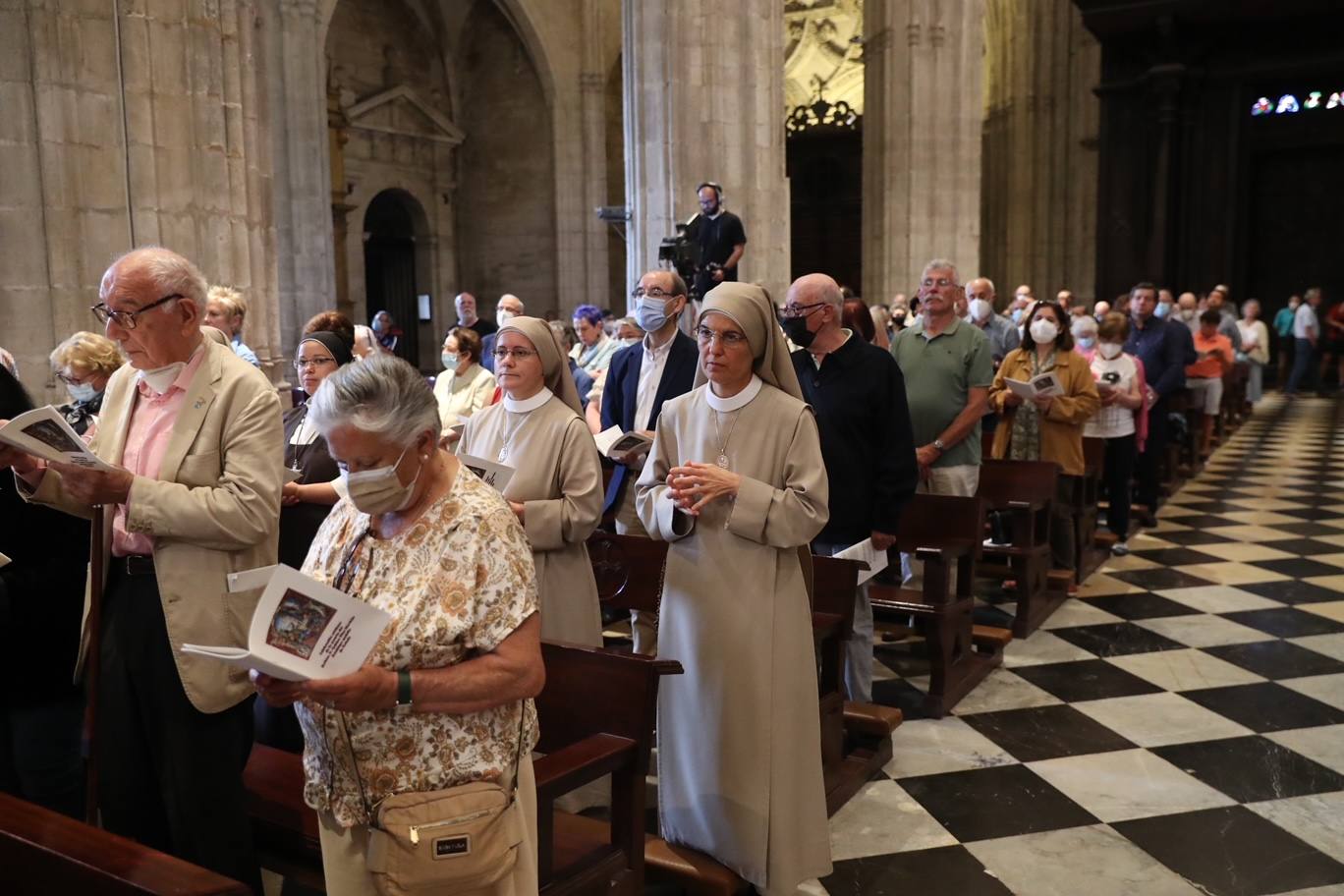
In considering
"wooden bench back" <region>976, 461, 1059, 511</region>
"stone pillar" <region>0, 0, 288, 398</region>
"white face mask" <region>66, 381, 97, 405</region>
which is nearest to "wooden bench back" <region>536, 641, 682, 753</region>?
"white face mask" <region>66, 381, 97, 405</region>

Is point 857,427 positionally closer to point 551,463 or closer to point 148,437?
point 551,463

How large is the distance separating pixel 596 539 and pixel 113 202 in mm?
3906

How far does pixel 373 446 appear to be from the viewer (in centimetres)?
188

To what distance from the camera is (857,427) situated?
427 centimetres

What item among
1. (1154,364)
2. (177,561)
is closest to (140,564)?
(177,561)

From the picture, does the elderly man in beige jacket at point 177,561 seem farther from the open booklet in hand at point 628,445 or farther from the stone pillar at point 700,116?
the stone pillar at point 700,116

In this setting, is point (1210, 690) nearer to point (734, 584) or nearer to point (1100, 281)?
point (734, 584)

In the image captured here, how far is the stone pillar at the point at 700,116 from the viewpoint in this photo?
1117cm

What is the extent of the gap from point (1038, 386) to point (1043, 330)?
446 millimetres

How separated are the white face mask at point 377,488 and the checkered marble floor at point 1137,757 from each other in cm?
210

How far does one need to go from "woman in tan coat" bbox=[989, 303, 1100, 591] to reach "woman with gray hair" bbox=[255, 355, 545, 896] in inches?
202

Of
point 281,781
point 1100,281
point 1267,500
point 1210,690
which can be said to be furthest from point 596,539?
point 1100,281

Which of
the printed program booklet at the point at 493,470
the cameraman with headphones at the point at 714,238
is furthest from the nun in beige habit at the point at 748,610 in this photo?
the cameraman with headphones at the point at 714,238

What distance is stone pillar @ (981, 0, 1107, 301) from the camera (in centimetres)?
2123
